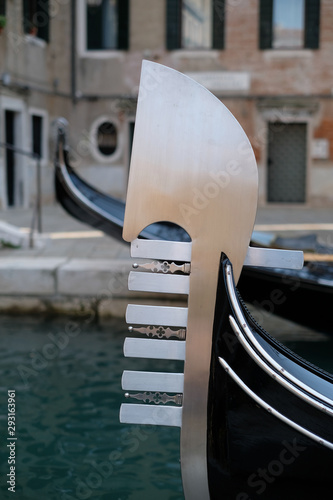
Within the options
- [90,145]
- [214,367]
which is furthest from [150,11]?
[214,367]

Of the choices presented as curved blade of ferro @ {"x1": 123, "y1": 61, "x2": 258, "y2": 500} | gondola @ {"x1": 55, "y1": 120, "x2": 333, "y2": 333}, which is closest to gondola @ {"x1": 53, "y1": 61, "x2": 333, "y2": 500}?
curved blade of ferro @ {"x1": 123, "y1": 61, "x2": 258, "y2": 500}

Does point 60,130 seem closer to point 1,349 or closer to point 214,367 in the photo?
point 1,349

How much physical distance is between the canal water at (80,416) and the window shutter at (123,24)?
6946 millimetres

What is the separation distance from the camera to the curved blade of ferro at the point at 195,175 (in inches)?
55.9

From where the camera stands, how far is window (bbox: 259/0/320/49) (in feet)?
33.1

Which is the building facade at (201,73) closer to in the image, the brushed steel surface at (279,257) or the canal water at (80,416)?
the canal water at (80,416)

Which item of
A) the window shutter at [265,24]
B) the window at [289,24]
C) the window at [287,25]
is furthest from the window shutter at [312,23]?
the window shutter at [265,24]

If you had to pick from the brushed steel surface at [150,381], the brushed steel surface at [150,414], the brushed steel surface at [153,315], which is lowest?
the brushed steel surface at [150,414]

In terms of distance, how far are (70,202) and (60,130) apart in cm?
38

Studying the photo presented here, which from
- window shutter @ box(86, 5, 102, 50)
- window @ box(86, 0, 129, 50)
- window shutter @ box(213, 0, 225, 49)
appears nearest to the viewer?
window shutter @ box(213, 0, 225, 49)

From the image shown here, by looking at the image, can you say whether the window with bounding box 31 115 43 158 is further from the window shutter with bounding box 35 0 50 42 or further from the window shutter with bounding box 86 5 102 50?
the window shutter with bounding box 86 5 102 50

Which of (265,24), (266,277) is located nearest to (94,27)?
(265,24)

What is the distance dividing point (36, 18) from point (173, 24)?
1.84 metres

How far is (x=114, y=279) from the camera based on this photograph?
4.23m
